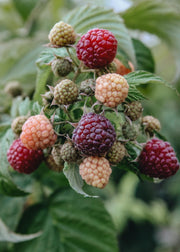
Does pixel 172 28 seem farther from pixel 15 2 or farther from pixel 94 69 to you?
pixel 15 2

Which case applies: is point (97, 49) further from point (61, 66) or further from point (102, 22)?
point (102, 22)

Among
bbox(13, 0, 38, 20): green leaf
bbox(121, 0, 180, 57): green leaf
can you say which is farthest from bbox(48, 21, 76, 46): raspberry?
bbox(13, 0, 38, 20): green leaf

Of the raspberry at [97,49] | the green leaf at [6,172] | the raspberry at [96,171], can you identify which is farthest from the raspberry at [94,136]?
the green leaf at [6,172]

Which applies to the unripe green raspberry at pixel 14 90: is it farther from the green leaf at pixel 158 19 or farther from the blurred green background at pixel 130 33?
the green leaf at pixel 158 19

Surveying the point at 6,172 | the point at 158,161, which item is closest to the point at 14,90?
the point at 6,172

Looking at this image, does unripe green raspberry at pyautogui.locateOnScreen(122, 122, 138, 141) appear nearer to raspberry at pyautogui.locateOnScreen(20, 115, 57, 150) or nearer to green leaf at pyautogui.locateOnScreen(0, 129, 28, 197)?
raspberry at pyautogui.locateOnScreen(20, 115, 57, 150)

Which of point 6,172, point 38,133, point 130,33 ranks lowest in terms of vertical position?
point 130,33

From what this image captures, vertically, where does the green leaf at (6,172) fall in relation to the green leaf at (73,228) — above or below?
above

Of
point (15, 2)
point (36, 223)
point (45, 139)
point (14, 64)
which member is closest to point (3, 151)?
point (45, 139)
